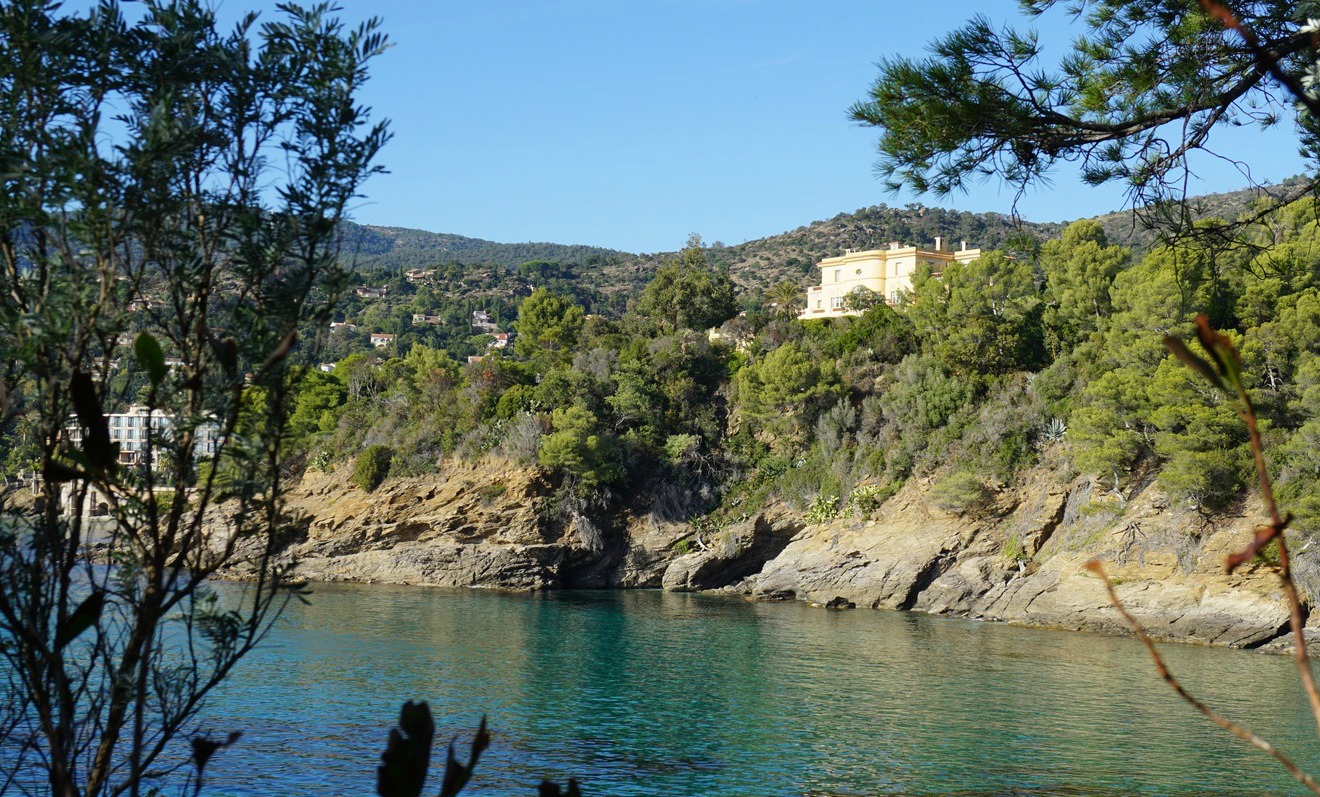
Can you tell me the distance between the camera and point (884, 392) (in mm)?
34062

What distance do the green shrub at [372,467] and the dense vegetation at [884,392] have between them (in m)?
0.48

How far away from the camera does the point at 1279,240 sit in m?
28.6

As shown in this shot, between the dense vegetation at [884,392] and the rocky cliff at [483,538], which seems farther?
the rocky cliff at [483,538]

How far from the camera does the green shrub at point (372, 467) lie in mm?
36062

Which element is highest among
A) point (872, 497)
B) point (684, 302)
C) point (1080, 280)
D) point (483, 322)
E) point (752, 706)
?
point (483, 322)

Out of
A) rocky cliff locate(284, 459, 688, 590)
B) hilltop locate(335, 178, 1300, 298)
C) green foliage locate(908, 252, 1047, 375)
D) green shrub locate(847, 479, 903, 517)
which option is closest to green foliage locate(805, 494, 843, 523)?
green shrub locate(847, 479, 903, 517)

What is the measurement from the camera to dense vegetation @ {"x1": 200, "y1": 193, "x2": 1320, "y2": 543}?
24.8 meters

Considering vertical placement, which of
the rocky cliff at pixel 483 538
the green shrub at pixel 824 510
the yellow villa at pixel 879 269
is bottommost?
the rocky cliff at pixel 483 538

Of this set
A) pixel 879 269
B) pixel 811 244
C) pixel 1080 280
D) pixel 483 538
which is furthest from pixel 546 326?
pixel 811 244

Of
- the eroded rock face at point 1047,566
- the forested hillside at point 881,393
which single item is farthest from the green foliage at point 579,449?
the eroded rock face at point 1047,566

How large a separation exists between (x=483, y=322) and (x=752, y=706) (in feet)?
213

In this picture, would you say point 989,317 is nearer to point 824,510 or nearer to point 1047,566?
point 824,510

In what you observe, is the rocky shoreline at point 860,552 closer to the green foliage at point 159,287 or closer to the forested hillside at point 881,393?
the forested hillside at point 881,393

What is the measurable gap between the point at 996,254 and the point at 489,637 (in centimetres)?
1862
